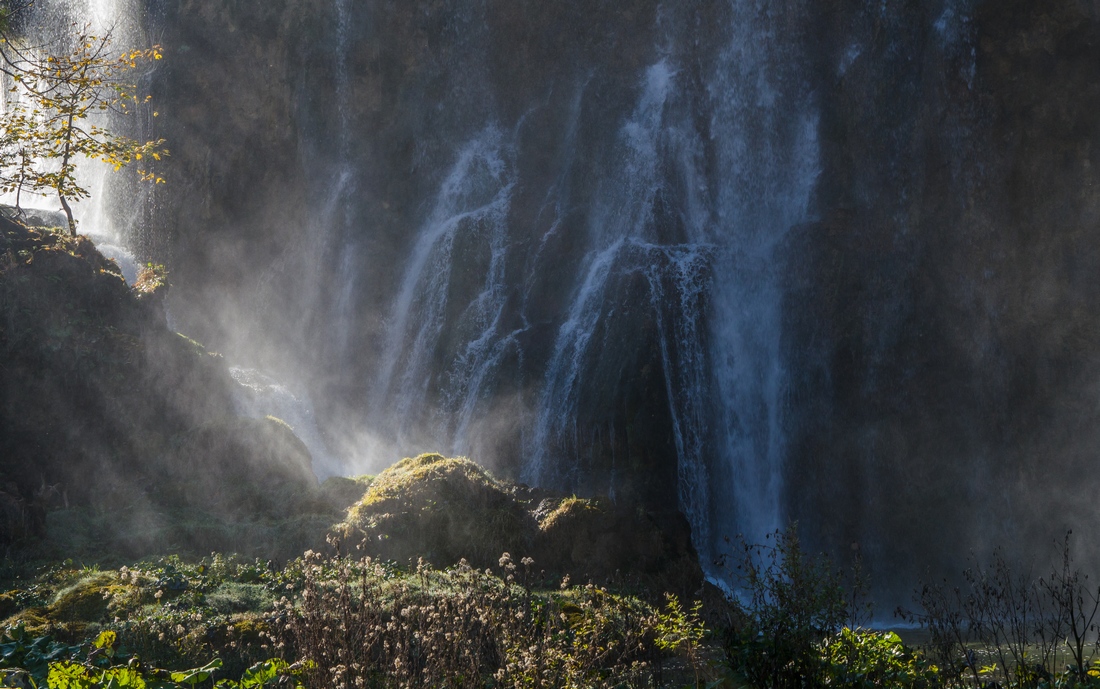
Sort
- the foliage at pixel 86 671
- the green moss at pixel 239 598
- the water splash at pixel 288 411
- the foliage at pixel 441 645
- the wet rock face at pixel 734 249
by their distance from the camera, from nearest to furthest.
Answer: the foliage at pixel 86 671 → the foliage at pixel 441 645 → the green moss at pixel 239 598 → the wet rock face at pixel 734 249 → the water splash at pixel 288 411

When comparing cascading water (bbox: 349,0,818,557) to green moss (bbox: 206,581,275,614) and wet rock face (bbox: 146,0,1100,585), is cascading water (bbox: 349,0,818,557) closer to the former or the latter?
wet rock face (bbox: 146,0,1100,585)

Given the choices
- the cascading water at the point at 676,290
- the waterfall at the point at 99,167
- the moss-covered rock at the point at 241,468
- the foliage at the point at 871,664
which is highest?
the waterfall at the point at 99,167

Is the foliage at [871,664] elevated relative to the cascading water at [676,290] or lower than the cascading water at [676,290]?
lower

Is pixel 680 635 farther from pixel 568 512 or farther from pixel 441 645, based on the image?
pixel 568 512

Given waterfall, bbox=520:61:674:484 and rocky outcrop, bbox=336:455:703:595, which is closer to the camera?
rocky outcrop, bbox=336:455:703:595

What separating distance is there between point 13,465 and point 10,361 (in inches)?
70.9

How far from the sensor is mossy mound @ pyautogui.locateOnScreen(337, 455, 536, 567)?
40.4 feet

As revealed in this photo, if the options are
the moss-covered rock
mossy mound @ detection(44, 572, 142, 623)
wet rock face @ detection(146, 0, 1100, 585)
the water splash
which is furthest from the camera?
the water splash

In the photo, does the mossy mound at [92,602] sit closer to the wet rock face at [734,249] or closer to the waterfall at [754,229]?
the wet rock face at [734,249]

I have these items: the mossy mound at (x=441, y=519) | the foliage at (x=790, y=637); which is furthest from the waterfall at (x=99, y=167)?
the foliage at (x=790, y=637)

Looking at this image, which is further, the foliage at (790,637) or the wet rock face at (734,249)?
the wet rock face at (734,249)

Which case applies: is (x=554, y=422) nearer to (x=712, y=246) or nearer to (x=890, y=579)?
(x=712, y=246)

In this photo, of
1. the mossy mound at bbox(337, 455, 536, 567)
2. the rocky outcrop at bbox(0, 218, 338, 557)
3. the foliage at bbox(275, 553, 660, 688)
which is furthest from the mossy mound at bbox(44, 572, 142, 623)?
the rocky outcrop at bbox(0, 218, 338, 557)

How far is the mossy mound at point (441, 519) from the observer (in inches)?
485
